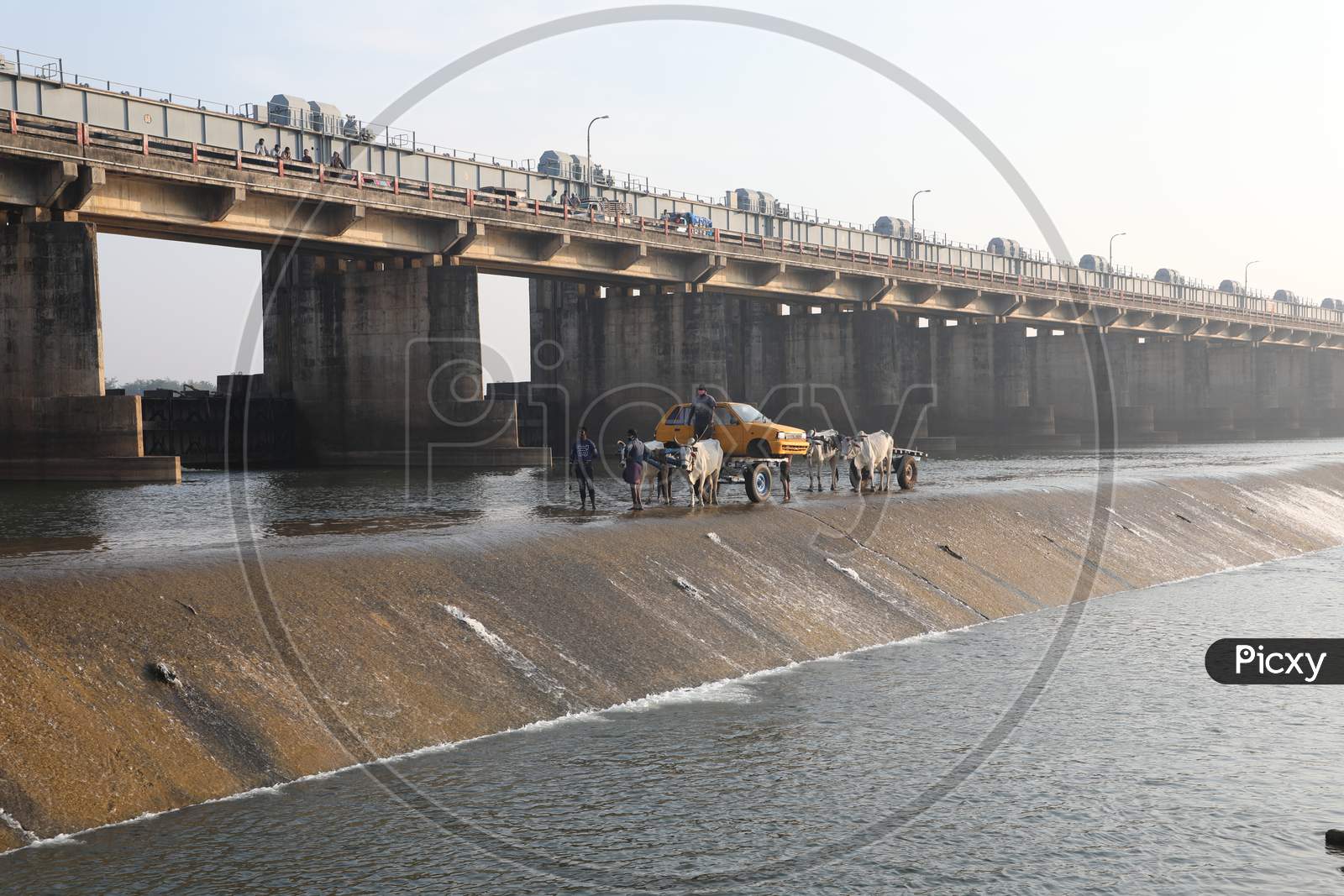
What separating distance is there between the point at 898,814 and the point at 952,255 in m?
129

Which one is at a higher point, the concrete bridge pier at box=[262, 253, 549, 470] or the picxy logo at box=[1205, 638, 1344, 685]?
the concrete bridge pier at box=[262, 253, 549, 470]

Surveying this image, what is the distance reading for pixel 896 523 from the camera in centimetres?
2975

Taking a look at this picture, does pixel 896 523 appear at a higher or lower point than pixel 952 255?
lower

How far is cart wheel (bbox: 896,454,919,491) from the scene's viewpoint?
3653 centimetres

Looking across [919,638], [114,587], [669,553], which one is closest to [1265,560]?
[919,638]

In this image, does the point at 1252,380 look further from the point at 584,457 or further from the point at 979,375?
the point at 584,457

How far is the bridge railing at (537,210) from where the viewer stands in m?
46.5

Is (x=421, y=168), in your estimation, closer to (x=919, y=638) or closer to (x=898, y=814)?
(x=919, y=638)

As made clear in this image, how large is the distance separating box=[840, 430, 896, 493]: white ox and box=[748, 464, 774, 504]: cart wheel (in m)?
3.70

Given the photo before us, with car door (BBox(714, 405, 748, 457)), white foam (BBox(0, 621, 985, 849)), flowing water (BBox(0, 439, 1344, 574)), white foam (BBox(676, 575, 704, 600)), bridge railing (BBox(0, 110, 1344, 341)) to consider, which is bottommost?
white foam (BBox(0, 621, 985, 849))

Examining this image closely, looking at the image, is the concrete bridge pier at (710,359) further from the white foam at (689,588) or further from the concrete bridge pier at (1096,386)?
the white foam at (689,588)

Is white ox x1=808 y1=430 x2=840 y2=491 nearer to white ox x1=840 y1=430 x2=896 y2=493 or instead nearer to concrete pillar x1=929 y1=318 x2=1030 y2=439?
white ox x1=840 y1=430 x2=896 y2=493

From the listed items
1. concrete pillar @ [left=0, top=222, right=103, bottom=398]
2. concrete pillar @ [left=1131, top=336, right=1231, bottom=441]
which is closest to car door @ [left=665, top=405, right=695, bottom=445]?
concrete pillar @ [left=0, top=222, right=103, bottom=398]

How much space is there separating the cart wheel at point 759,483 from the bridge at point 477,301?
22.1 metres
